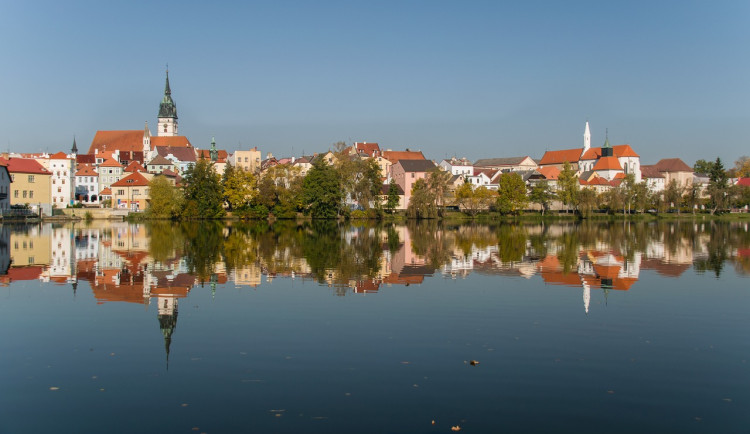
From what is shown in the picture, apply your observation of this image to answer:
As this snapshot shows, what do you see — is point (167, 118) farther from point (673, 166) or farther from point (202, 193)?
point (673, 166)

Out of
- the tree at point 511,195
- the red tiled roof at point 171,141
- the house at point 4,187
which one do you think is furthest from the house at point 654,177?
the house at point 4,187

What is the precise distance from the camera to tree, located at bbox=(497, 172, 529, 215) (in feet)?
271

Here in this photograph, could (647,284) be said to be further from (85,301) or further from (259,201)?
(259,201)

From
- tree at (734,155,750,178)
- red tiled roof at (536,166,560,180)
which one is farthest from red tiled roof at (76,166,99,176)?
tree at (734,155,750,178)

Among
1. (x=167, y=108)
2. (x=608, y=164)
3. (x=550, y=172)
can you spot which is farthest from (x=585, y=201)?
(x=167, y=108)

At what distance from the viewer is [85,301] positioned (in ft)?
53.8

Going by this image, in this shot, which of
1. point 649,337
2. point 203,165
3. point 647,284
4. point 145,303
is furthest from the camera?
point 203,165

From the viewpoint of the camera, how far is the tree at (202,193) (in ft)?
251

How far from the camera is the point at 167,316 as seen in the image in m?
14.3

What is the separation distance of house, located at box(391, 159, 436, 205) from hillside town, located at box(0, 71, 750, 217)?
142 millimetres

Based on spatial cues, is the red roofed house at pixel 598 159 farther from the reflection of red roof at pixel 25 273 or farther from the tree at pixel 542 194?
the reflection of red roof at pixel 25 273

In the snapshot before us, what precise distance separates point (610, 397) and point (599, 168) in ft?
383

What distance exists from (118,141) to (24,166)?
129 feet

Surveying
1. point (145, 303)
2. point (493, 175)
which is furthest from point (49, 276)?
point (493, 175)
